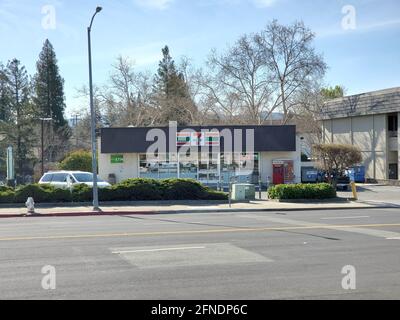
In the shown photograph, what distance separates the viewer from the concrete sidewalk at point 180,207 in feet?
72.2

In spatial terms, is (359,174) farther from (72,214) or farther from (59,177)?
(72,214)

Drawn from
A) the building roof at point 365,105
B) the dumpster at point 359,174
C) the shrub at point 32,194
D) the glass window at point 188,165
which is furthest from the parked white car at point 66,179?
the building roof at point 365,105

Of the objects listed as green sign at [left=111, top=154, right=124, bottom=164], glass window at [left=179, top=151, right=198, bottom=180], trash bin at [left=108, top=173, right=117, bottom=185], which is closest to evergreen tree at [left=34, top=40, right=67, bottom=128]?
green sign at [left=111, top=154, right=124, bottom=164]

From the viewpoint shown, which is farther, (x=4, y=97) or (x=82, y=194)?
(x=4, y=97)

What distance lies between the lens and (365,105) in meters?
47.8

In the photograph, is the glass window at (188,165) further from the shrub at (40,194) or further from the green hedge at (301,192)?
the shrub at (40,194)

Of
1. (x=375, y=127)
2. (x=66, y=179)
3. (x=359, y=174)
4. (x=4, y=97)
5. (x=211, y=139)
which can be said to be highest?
(x=4, y=97)

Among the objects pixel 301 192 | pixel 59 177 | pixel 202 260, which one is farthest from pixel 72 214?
pixel 202 260

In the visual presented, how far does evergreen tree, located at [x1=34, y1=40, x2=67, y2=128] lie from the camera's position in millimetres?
72438

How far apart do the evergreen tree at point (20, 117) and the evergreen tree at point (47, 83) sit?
A: 1677mm

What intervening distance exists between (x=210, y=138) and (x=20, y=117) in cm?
4109

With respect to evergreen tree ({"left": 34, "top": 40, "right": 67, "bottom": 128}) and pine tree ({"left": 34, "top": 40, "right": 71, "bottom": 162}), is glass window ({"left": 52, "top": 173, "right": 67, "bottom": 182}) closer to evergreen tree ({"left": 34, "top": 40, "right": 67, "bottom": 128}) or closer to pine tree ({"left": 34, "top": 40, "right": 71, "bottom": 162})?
A: pine tree ({"left": 34, "top": 40, "right": 71, "bottom": 162})
